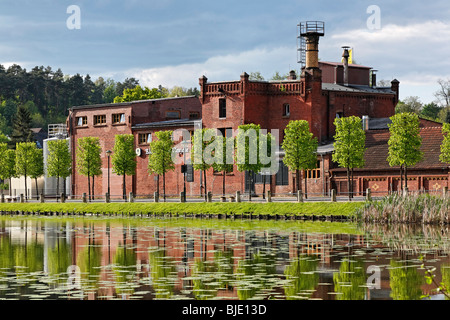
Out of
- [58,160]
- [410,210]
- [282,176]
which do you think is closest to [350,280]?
[410,210]

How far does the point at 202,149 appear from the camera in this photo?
6875cm

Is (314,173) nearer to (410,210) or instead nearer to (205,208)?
(205,208)

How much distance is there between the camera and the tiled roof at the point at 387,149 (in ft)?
205

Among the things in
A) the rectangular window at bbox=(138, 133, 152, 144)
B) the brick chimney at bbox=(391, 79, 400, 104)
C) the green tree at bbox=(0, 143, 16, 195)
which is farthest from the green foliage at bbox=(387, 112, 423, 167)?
the green tree at bbox=(0, 143, 16, 195)

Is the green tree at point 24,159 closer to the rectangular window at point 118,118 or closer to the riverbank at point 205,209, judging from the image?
the rectangular window at point 118,118

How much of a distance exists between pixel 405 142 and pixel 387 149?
8.02 m

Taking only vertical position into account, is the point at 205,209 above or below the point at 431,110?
below

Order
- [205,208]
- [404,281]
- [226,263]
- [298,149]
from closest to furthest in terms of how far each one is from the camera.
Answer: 1. [404,281]
2. [226,263]
3. [205,208]
4. [298,149]

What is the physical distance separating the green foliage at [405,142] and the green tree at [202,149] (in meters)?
16.7

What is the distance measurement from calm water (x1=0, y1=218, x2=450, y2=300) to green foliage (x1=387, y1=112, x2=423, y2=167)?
1447cm

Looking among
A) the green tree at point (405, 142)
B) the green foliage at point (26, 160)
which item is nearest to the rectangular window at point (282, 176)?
the green tree at point (405, 142)

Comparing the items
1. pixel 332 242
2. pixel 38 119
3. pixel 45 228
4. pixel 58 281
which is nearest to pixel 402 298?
pixel 58 281


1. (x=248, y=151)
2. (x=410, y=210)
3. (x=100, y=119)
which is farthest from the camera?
(x=100, y=119)
